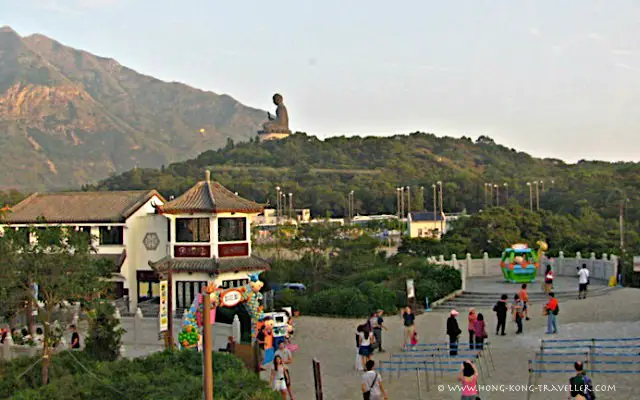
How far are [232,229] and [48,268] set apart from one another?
550 inches

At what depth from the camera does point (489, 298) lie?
3020 centimetres

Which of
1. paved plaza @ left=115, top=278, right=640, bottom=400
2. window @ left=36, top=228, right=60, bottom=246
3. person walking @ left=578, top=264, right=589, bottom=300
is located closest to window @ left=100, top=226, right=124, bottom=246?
paved plaza @ left=115, top=278, right=640, bottom=400

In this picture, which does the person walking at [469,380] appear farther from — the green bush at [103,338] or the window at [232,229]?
the window at [232,229]

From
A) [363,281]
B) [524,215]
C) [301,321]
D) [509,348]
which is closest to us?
[509,348]

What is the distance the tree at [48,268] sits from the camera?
1644 cm

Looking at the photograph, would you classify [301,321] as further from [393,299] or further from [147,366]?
[147,366]

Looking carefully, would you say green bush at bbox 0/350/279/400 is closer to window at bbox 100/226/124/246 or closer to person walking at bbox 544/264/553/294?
window at bbox 100/226/124/246

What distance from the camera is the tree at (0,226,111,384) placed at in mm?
16438

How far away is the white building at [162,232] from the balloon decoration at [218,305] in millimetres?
6777

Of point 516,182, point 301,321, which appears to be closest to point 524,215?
point 301,321

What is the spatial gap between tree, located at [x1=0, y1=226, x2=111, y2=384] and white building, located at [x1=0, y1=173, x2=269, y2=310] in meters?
11.4

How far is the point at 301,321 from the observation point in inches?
1089

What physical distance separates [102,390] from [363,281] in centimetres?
1994

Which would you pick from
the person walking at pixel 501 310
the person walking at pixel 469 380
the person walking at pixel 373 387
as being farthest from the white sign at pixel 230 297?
the person walking at pixel 469 380
